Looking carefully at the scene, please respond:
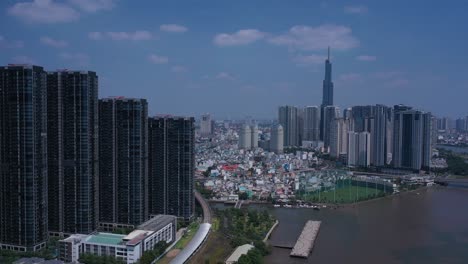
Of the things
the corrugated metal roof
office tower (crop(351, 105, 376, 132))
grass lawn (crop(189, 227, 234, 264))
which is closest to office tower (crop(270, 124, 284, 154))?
office tower (crop(351, 105, 376, 132))

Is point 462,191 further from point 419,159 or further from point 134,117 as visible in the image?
point 134,117

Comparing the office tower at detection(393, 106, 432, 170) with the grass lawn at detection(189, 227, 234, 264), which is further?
the office tower at detection(393, 106, 432, 170)

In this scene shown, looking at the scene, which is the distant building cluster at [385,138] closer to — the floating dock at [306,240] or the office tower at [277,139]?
the office tower at [277,139]

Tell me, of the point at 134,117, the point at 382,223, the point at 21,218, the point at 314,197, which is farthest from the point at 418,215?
the point at 21,218

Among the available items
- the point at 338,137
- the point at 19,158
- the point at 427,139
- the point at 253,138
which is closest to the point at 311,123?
the point at 253,138

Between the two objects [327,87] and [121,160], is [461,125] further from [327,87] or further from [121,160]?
[121,160]

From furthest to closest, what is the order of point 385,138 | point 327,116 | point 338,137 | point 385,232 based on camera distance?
point 327,116
point 338,137
point 385,138
point 385,232

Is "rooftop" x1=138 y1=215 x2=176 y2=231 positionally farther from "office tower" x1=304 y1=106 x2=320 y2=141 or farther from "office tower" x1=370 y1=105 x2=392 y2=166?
"office tower" x1=304 y1=106 x2=320 y2=141
